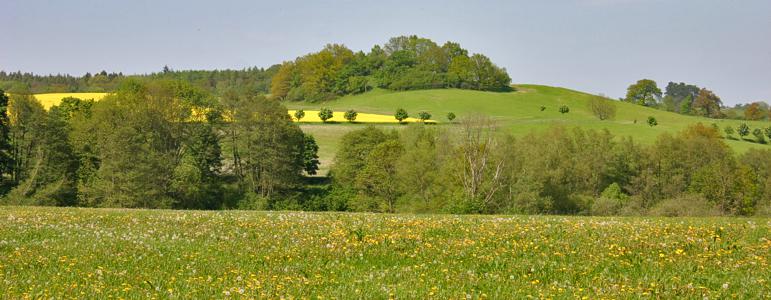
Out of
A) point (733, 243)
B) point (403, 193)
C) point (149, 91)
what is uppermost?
point (149, 91)

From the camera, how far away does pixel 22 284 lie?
1196 cm

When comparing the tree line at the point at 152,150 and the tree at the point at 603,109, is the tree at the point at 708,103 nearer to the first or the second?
the tree at the point at 603,109

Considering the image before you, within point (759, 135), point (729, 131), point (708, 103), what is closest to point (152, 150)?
point (729, 131)

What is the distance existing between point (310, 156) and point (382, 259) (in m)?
79.2

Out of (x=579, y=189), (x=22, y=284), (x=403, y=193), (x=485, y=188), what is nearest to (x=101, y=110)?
(x=403, y=193)

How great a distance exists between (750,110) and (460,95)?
76451mm

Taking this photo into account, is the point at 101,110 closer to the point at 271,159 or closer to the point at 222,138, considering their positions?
the point at 222,138

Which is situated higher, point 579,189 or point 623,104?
point 623,104

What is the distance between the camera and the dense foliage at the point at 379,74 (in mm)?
170500

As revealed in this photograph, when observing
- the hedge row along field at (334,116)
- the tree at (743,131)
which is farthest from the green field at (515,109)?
the tree at (743,131)

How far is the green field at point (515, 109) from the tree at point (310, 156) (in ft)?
43.5

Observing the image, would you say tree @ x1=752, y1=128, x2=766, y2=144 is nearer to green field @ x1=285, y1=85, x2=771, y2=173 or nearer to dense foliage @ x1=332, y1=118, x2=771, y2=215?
green field @ x1=285, y1=85, x2=771, y2=173

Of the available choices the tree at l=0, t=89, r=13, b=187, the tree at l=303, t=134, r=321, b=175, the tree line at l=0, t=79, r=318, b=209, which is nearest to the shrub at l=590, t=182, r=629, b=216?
the tree line at l=0, t=79, r=318, b=209

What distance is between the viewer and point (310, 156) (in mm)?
93625
